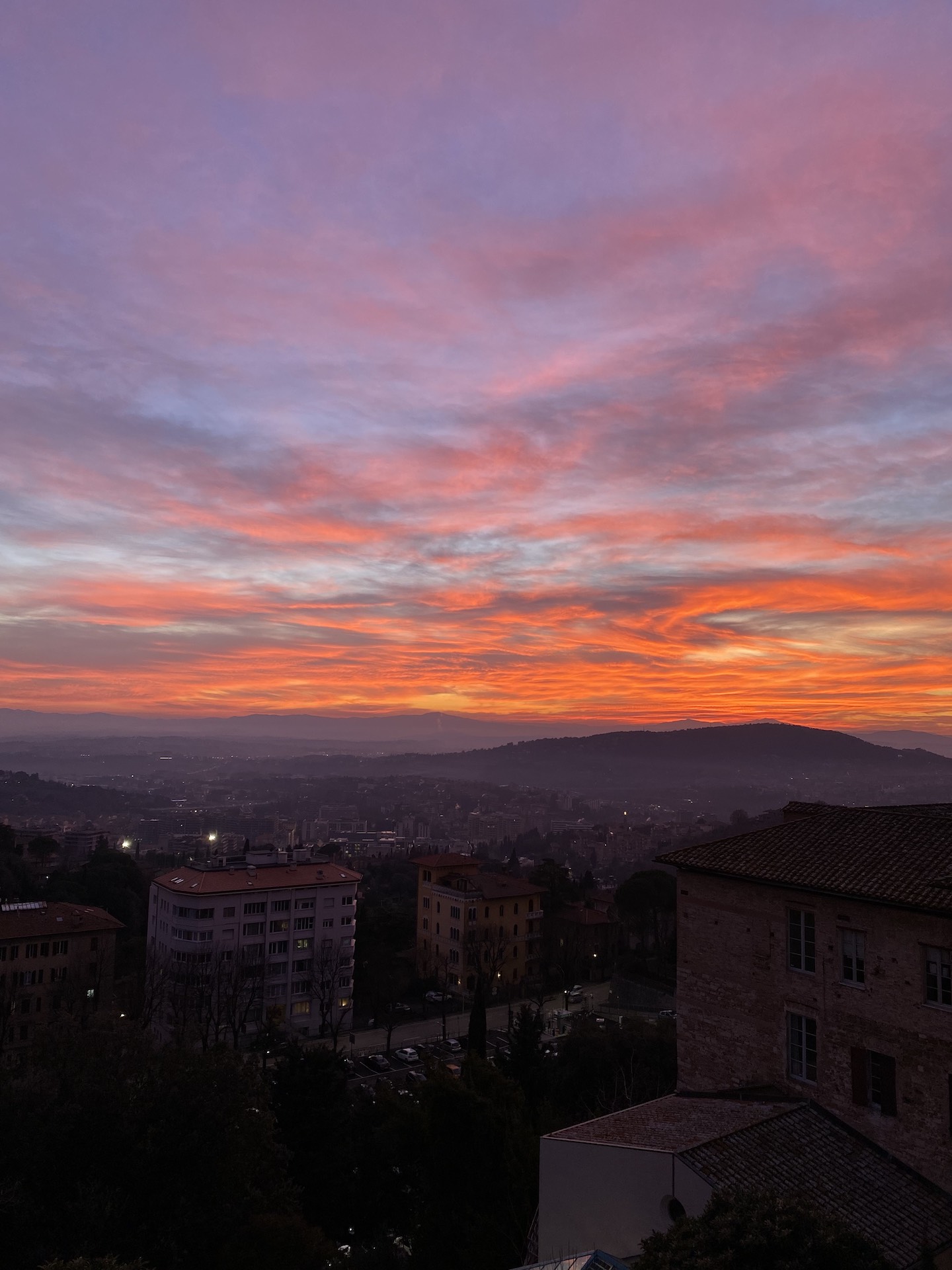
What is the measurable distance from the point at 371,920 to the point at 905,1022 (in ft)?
176

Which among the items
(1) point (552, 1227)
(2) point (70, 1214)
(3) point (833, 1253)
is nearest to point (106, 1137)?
(2) point (70, 1214)

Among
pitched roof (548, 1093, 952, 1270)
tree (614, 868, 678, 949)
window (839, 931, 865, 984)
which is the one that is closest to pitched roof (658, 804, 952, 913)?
window (839, 931, 865, 984)

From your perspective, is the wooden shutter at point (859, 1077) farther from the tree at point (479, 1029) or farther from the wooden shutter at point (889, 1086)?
the tree at point (479, 1029)

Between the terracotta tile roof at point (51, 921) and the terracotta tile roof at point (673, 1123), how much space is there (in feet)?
150

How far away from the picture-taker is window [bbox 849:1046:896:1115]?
1686cm

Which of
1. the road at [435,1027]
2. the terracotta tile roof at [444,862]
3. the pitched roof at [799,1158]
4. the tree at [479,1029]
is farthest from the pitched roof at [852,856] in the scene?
the terracotta tile roof at [444,862]

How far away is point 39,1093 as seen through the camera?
675 inches

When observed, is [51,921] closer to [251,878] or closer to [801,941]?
[251,878]

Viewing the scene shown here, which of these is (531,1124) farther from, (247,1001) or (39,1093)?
(247,1001)

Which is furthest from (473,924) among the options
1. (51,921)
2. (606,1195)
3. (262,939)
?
(606,1195)

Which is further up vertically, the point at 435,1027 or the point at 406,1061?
the point at 406,1061

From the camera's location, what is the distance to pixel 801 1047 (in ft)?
61.5

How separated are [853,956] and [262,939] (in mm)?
47445

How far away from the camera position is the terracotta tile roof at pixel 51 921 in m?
51.0
